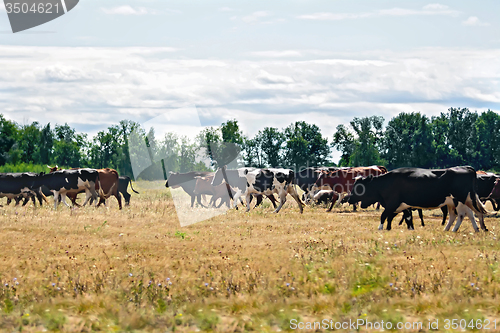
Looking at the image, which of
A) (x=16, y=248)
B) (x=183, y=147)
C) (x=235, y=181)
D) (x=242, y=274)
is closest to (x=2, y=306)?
(x=242, y=274)

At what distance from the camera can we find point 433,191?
17359mm

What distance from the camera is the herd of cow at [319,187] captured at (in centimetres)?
1727

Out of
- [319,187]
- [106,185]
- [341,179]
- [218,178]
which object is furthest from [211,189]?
[341,179]

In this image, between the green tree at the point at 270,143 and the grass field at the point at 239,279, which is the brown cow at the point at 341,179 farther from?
the green tree at the point at 270,143

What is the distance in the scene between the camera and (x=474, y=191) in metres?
17.1

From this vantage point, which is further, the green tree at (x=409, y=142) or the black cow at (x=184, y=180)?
the green tree at (x=409, y=142)

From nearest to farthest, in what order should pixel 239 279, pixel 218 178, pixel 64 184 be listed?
pixel 239 279, pixel 64 184, pixel 218 178

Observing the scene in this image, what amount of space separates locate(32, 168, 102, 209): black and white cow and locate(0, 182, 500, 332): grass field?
12.2 meters

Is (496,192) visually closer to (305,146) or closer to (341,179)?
(341,179)

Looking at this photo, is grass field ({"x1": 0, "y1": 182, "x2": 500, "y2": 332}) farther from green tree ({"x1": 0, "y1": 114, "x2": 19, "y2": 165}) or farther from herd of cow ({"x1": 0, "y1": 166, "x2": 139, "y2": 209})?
green tree ({"x1": 0, "y1": 114, "x2": 19, "y2": 165})

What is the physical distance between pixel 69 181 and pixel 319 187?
15.2 meters

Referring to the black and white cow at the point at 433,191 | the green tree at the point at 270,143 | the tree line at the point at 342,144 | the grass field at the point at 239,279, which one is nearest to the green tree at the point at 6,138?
the tree line at the point at 342,144

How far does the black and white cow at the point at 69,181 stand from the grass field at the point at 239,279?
12.2 m

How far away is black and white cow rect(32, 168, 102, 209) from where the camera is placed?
2912 cm
